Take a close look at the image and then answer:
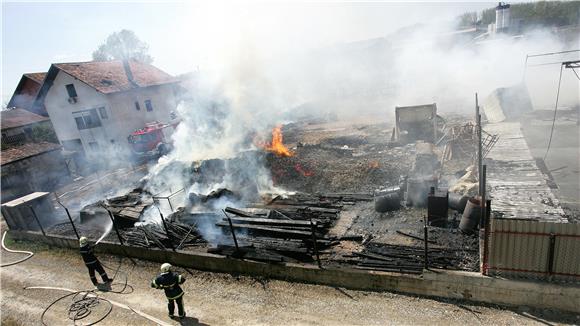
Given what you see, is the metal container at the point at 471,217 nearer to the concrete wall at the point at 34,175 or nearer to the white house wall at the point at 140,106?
the concrete wall at the point at 34,175

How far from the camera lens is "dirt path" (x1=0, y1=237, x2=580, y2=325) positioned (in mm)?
7441

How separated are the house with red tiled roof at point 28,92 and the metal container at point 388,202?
39.8 m

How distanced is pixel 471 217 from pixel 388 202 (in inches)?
117

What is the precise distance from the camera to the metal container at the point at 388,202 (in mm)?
12195

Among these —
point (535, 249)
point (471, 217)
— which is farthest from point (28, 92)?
point (535, 249)

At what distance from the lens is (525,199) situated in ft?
36.3

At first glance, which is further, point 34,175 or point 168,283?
point 34,175

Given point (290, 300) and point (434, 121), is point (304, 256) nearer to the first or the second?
point (290, 300)

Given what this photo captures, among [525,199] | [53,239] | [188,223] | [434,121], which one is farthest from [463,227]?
[53,239]

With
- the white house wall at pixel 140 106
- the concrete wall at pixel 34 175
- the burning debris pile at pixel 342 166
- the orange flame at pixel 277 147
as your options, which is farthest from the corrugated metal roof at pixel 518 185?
the white house wall at pixel 140 106

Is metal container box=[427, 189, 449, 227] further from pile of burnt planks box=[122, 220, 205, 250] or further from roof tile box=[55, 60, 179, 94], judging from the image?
roof tile box=[55, 60, 179, 94]

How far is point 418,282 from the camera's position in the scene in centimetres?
816

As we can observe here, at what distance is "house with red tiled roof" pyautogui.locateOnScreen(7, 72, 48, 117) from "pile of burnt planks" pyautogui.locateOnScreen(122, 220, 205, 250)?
32.5 metres

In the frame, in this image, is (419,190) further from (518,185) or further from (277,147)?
(277,147)
